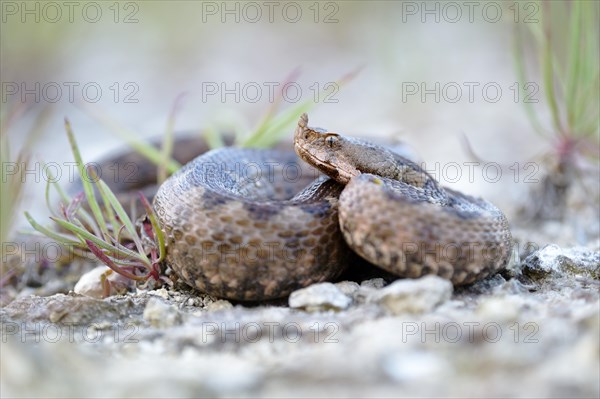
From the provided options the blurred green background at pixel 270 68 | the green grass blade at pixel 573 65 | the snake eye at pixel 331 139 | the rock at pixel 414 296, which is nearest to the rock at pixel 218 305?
the rock at pixel 414 296

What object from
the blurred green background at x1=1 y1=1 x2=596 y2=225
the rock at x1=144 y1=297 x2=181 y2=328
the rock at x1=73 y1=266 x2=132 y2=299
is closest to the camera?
the rock at x1=144 y1=297 x2=181 y2=328

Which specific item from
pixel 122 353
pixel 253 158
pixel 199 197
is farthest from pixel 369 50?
pixel 122 353

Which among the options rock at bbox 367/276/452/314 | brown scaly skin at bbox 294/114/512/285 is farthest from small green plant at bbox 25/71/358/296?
rock at bbox 367/276/452/314

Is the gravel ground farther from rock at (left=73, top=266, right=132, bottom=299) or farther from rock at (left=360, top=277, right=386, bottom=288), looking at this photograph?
rock at (left=73, top=266, right=132, bottom=299)

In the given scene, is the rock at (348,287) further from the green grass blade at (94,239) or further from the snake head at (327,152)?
the green grass blade at (94,239)

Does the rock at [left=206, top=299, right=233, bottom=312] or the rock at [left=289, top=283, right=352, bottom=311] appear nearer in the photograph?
the rock at [left=289, top=283, right=352, bottom=311]

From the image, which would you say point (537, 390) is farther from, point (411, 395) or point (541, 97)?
point (541, 97)

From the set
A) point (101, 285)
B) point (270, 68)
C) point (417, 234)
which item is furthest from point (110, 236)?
point (270, 68)
